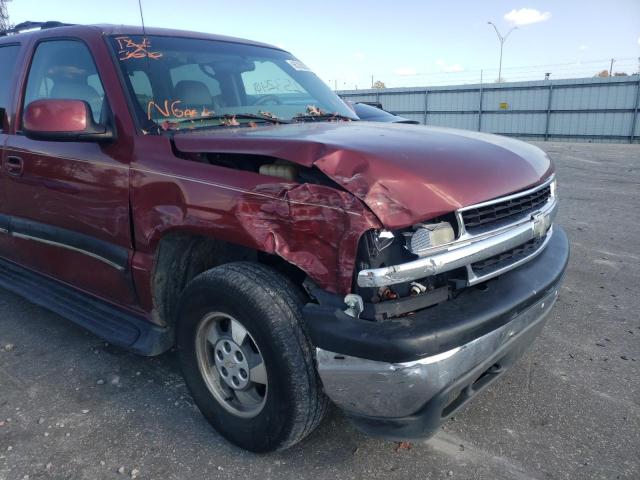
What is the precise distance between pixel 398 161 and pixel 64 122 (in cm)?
172

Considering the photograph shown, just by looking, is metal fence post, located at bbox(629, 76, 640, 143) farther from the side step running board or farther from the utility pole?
the utility pole

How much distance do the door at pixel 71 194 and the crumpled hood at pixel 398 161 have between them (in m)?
0.59

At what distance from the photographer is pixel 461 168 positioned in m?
2.13

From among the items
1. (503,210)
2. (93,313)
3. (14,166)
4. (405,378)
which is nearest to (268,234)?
(405,378)

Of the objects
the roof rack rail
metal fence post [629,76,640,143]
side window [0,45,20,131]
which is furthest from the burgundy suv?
metal fence post [629,76,640,143]

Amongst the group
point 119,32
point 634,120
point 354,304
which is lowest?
point 634,120

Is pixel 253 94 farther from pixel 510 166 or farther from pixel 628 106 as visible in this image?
pixel 628 106

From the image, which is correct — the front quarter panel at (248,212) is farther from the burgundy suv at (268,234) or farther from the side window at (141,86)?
the side window at (141,86)

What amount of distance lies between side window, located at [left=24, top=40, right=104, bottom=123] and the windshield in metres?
0.25

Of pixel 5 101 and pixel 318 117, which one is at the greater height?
pixel 5 101

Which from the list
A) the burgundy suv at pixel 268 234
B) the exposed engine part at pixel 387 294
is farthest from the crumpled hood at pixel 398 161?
the exposed engine part at pixel 387 294

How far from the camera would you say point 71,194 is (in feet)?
9.64

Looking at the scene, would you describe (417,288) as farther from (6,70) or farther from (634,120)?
(634,120)

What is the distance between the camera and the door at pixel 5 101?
3.47 m
